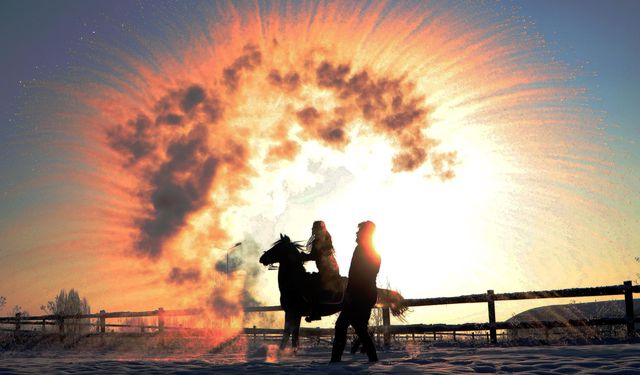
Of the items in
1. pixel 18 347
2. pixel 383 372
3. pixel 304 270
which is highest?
pixel 304 270

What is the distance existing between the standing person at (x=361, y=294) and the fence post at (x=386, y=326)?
5.89 meters

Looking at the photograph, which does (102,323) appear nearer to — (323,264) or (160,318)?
(160,318)

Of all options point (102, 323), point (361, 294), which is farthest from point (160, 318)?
Result: point (361, 294)

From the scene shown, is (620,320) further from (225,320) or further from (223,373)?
(225,320)

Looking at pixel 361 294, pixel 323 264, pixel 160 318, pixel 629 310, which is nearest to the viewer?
pixel 361 294

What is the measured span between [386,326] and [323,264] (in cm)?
342

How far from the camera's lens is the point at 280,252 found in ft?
42.7

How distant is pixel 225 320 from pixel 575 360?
14.9 m

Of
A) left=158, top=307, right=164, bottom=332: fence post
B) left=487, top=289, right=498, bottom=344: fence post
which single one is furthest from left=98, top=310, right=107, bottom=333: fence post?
left=487, top=289, right=498, bottom=344: fence post

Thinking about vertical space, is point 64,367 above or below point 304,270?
below

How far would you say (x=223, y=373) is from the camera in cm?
762

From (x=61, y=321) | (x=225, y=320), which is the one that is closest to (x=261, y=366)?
(x=225, y=320)

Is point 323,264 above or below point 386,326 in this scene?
above

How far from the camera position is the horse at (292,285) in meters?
12.5
